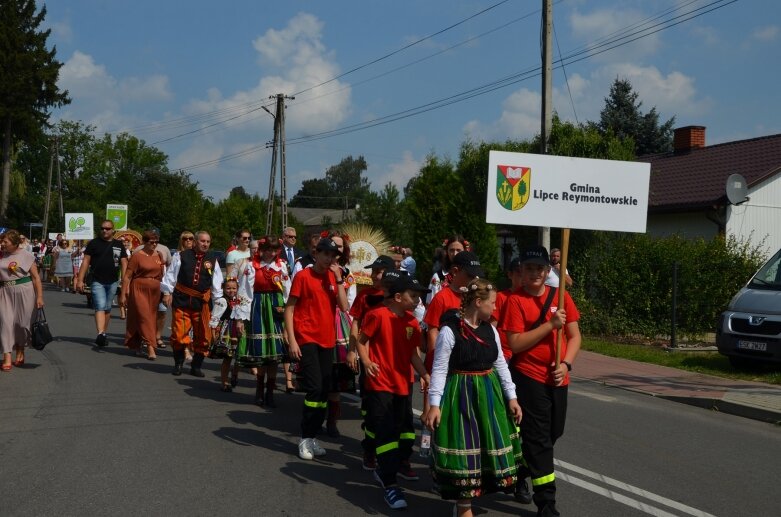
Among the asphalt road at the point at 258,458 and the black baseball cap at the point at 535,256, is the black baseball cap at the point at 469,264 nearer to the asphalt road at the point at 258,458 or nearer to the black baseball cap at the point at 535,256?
the black baseball cap at the point at 535,256

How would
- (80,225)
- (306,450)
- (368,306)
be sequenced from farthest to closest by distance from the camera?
(80,225) → (306,450) → (368,306)

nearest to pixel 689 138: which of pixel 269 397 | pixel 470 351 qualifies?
pixel 269 397

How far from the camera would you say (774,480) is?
6965mm

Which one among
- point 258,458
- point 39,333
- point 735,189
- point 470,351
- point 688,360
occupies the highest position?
point 735,189

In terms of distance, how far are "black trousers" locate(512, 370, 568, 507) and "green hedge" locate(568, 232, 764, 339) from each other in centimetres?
1251

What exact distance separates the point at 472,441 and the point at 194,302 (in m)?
7.09

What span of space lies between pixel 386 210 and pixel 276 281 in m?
35.7

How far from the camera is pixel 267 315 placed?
898 centimetres

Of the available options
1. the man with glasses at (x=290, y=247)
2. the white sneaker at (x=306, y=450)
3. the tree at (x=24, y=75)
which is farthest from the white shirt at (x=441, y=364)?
the tree at (x=24, y=75)

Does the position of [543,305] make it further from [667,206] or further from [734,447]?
[667,206]

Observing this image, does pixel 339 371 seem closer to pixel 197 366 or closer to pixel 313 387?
pixel 313 387

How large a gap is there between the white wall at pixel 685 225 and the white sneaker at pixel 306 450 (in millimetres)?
20088

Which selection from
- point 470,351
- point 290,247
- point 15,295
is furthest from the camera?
point 290,247

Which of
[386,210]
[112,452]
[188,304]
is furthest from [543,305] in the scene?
[386,210]
